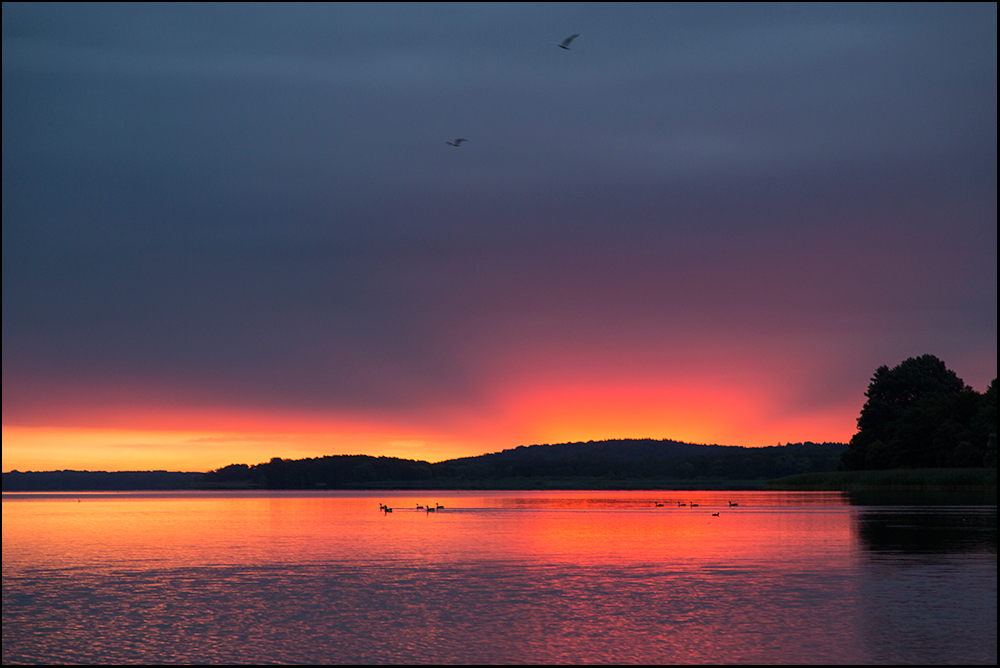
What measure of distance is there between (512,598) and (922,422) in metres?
108

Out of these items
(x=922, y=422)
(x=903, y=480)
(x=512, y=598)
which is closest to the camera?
(x=512, y=598)

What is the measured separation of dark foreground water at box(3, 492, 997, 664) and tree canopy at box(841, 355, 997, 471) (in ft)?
202

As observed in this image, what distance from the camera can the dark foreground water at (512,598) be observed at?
1958cm

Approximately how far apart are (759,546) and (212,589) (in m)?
23.6

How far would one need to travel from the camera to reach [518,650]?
19.4 meters

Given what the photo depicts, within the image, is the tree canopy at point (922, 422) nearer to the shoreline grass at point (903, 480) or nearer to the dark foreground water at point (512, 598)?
the shoreline grass at point (903, 480)

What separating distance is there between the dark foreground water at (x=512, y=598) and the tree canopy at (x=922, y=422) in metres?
61.6

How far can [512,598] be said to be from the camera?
1025 inches

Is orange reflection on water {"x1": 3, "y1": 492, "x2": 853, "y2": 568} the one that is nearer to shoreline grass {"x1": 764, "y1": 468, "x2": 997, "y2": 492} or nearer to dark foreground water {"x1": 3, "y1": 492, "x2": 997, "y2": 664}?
dark foreground water {"x1": 3, "y1": 492, "x2": 997, "y2": 664}

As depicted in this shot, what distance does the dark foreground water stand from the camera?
64.2 feet

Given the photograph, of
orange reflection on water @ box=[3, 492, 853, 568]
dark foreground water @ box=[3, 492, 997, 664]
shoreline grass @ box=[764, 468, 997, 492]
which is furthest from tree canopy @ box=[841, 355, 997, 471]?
dark foreground water @ box=[3, 492, 997, 664]

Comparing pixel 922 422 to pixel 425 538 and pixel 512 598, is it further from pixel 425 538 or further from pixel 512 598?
pixel 512 598

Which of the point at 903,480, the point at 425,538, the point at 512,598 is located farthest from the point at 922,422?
the point at 512,598

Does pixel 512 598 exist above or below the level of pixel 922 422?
below
